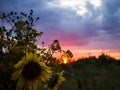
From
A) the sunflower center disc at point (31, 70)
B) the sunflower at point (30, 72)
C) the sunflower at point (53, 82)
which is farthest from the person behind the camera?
the sunflower at point (53, 82)

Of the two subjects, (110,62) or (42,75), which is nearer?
(42,75)

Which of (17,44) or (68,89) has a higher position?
(17,44)

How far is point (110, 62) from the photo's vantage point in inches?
936

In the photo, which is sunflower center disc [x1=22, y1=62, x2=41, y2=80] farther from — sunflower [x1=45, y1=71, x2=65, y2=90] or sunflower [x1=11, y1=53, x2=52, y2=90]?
sunflower [x1=45, y1=71, x2=65, y2=90]

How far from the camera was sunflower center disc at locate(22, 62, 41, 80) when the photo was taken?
506cm

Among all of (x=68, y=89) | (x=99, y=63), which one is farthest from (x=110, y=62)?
(x=68, y=89)

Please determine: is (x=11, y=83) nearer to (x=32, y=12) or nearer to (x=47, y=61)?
(x=47, y=61)

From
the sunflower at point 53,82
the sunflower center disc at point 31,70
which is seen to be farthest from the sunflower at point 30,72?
the sunflower at point 53,82

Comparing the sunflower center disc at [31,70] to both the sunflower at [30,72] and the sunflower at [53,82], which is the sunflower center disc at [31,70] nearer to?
the sunflower at [30,72]

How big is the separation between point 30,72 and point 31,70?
3 centimetres

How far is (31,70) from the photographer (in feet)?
17.0

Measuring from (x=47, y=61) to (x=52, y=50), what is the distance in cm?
105

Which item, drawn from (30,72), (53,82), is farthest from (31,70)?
(53,82)

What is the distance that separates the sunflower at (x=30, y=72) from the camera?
494cm
